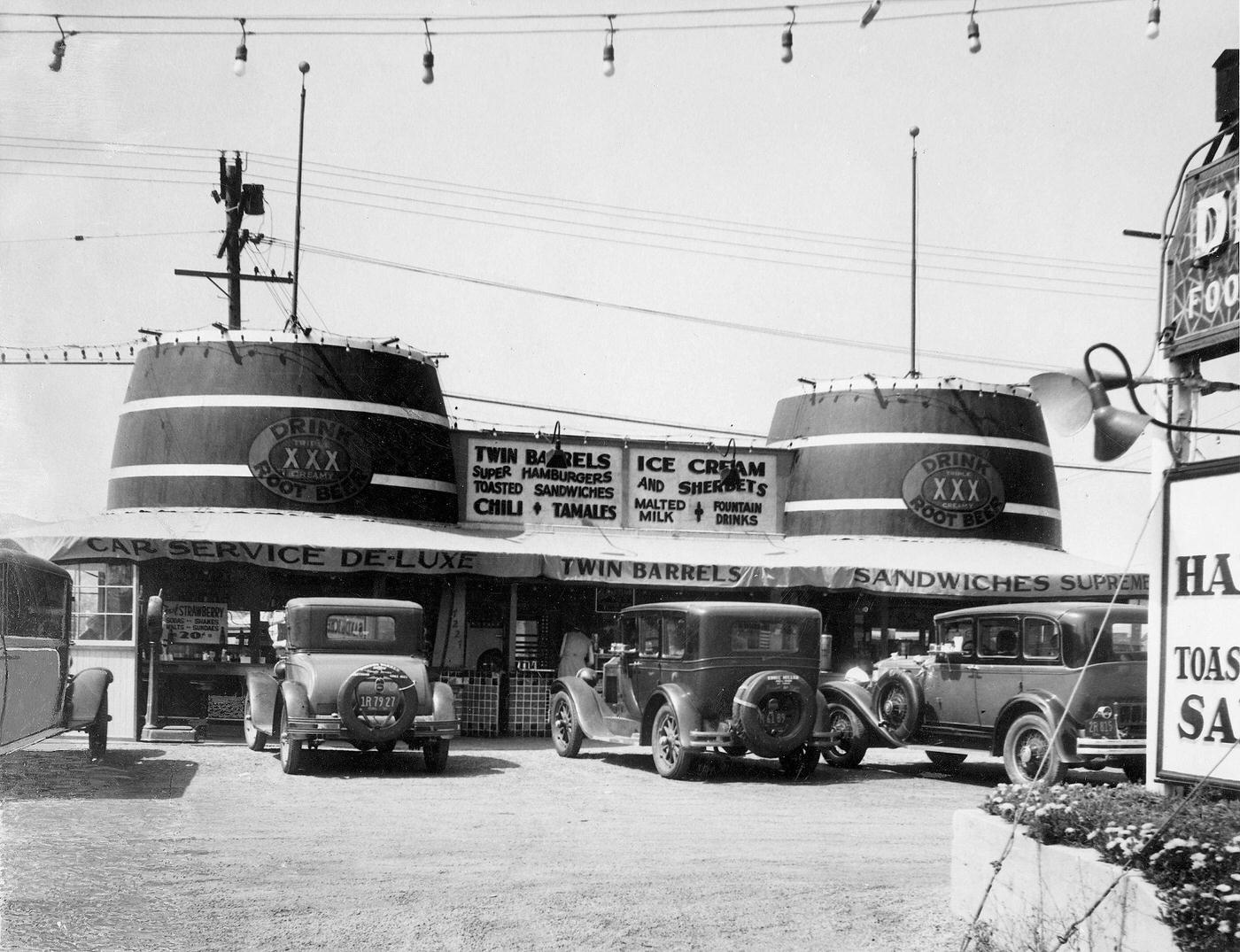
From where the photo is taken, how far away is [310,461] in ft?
62.1

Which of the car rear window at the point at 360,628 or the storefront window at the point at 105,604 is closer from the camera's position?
the car rear window at the point at 360,628

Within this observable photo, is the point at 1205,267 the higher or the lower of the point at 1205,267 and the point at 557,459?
the lower

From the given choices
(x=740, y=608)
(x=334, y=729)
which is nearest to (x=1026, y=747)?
(x=740, y=608)

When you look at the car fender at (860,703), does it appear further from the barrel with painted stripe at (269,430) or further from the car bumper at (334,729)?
the barrel with painted stripe at (269,430)

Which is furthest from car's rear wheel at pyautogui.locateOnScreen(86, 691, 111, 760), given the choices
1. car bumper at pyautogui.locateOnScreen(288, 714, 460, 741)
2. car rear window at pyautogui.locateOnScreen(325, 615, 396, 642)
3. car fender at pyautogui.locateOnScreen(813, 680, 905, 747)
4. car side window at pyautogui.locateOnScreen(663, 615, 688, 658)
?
car fender at pyautogui.locateOnScreen(813, 680, 905, 747)

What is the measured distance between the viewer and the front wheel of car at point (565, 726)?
15188 mm

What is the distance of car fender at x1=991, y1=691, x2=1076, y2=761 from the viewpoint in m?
12.1

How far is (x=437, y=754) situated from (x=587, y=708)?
6.72 feet

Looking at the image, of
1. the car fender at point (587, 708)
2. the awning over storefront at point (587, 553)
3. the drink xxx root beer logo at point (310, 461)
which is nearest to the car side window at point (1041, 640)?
the awning over storefront at point (587, 553)

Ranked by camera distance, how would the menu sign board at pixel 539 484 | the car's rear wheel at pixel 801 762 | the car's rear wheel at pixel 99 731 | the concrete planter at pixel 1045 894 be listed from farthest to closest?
the menu sign board at pixel 539 484, the car's rear wheel at pixel 801 762, the car's rear wheel at pixel 99 731, the concrete planter at pixel 1045 894

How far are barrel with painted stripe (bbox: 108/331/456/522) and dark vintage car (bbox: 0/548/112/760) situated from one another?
535cm

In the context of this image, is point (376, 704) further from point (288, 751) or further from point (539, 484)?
point (539, 484)

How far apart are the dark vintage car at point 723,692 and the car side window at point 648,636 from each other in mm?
12

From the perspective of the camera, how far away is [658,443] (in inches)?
852
